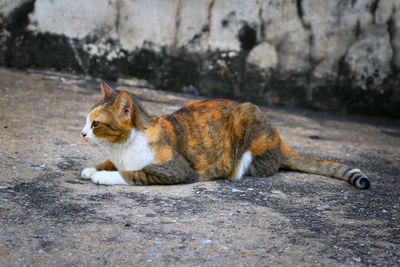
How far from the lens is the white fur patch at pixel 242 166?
6.04 metres

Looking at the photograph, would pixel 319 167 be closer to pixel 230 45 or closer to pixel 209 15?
pixel 230 45

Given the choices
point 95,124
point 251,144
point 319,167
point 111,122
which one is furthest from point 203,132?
point 319,167

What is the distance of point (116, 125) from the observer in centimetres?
546

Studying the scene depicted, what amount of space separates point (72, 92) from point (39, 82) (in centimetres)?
49

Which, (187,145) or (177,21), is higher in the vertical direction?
(177,21)

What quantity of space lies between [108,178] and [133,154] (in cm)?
29

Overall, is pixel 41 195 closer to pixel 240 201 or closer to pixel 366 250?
pixel 240 201

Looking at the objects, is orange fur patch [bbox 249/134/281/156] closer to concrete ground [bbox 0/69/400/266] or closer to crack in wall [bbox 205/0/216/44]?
concrete ground [bbox 0/69/400/266]

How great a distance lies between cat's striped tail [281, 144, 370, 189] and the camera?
6.14 m

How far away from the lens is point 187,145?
5906mm

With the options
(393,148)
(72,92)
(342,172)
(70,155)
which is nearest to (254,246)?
(342,172)

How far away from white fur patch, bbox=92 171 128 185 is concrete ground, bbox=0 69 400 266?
2.5 inches

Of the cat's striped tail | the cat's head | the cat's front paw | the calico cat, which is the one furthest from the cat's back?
the cat's front paw

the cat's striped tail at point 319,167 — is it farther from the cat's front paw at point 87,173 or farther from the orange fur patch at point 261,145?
the cat's front paw at point 87,173
